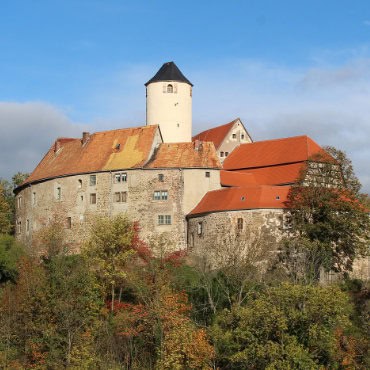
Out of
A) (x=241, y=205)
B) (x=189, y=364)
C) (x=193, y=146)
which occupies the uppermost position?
(x=193, y=146)

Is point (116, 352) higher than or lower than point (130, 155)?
lower

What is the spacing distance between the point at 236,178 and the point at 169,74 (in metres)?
11.6

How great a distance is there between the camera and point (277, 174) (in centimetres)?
7644

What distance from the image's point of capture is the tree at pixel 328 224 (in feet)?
220

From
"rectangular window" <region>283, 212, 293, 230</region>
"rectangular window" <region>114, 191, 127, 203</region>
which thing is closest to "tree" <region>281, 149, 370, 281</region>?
"rectangular window" <region>283, 212, 293, 230</region>

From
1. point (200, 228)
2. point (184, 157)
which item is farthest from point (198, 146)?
point (200, 228)

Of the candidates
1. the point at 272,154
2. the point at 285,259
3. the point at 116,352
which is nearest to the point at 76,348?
the point at 116,352

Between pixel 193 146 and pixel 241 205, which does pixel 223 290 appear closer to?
pixel 241 205

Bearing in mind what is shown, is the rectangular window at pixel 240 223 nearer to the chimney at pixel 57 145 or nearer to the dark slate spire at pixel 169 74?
the dark slate spire at pixel 169 74

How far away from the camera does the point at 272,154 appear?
79562 millimetres

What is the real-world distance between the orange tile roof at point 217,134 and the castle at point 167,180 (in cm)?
190

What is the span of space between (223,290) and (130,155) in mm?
18403

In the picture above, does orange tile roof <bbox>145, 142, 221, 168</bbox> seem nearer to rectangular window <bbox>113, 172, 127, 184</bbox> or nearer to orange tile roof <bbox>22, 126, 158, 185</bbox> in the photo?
orange tile roof <bbox>22, 126, 158, 185</bbox>

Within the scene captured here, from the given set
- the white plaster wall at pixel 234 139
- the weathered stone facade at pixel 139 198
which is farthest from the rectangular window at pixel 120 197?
the white plaster wall at pixel 234 139
